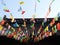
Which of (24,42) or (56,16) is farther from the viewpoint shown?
(24,42)

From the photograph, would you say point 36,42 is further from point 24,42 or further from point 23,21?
point 23,21

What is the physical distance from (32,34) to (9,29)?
58 centimetres

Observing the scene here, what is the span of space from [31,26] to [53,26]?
1.78 ft

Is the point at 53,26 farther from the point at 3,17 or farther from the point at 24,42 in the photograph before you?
the point at 3,17

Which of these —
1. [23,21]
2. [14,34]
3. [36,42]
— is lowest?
[36,42]

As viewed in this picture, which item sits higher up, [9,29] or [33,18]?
[33,18]

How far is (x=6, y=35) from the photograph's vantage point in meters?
3.99

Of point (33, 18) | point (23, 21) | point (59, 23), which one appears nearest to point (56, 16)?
point (59, 23)

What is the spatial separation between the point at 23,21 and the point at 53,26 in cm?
76

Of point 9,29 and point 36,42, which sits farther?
point 36,42

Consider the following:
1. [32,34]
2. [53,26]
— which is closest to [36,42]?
[32,34]

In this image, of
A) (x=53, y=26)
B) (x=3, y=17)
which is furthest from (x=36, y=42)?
(x=3, y=17)

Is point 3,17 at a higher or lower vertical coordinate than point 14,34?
higher

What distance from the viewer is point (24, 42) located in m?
4.25
